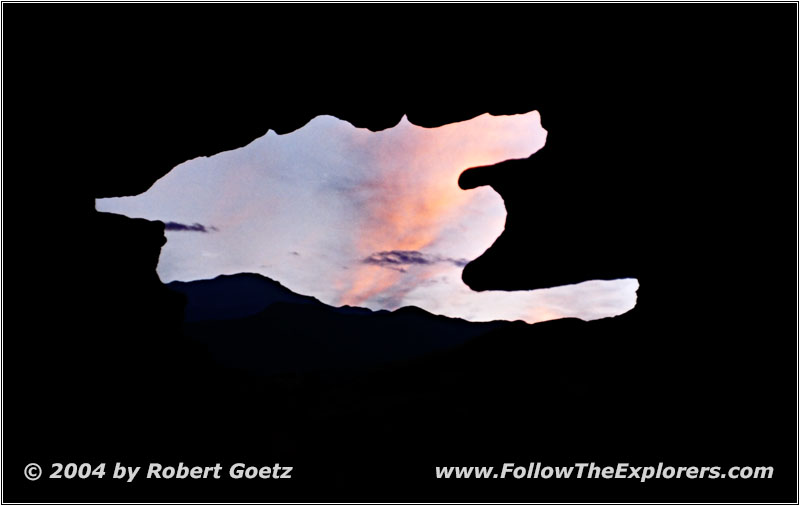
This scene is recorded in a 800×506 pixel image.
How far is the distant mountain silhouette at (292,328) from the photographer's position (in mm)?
2127

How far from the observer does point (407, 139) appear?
2123 millimetres

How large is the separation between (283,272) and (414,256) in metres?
0.57

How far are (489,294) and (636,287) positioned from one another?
0.63 m

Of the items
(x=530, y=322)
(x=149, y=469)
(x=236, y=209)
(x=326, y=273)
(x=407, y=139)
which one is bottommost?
(x=149, y=469)

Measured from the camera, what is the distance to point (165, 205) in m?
2.12

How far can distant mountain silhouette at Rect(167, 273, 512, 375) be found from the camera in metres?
2.13

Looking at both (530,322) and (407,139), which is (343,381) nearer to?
(530,322)

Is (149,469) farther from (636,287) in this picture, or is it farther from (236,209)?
(636,287)

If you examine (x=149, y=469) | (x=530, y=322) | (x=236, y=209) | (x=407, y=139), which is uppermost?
(x=407, y=139)

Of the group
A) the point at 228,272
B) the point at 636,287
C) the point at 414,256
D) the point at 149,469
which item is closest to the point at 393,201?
the point at 414,256

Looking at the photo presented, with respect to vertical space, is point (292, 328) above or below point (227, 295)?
below

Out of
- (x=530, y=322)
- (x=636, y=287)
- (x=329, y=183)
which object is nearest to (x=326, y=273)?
(x=329, y=183)

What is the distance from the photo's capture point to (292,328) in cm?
214

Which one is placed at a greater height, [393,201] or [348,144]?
[348,144]
